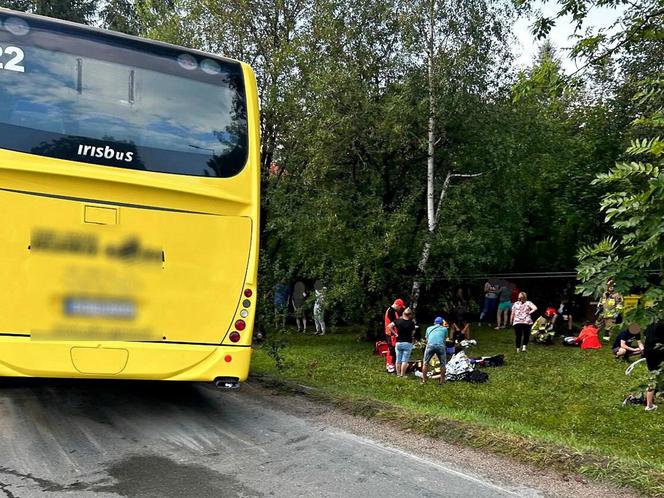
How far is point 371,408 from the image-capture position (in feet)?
24.9

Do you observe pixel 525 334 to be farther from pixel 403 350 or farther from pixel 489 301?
pixel 489 301

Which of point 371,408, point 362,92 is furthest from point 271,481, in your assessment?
point 362,92

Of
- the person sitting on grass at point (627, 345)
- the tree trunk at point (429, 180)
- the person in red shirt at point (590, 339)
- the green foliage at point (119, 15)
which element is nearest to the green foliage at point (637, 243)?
the person sitting on grass at point (627, 345)

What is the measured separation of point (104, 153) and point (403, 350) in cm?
778

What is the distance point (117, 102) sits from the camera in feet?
21.7

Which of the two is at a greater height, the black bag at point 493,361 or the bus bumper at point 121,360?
the bus bumper at point 121,360

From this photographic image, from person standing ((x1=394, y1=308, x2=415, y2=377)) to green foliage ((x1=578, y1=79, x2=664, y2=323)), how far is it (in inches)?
302

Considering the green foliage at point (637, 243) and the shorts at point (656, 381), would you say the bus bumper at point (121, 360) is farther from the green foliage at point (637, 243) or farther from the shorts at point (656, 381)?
the shorts at point (656, 381)

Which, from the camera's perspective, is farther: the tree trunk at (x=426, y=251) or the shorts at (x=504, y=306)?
the shorts at (x=504, y=306)

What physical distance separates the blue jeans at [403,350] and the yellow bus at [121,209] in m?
5.96

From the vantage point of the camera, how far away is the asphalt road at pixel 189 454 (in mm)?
5035

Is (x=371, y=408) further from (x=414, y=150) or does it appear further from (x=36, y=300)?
(x=414, y=150)

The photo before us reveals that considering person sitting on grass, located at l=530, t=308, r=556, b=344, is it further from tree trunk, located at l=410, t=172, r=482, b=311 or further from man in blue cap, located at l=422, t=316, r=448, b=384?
man in blue cap, located at l=422, t=316, r=448, b=384

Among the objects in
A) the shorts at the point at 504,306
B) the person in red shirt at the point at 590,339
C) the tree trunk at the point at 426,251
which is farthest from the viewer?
the shorts at the point at 504,306
